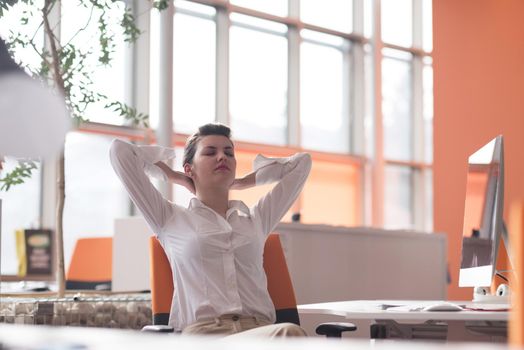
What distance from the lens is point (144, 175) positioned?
3.29m

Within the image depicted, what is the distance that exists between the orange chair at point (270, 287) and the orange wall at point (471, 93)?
11.8ft

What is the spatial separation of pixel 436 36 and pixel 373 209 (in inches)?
188

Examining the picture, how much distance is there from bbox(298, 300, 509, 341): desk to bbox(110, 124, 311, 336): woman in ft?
0.72

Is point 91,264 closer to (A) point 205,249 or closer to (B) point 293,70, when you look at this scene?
(A) point 205,249

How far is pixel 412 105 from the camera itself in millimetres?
12531

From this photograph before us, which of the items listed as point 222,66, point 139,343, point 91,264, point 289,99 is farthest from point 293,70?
point 139,343

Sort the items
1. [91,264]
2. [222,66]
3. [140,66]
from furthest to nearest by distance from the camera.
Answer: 1. [222,66]
2. [140,66]
3. [91,264]

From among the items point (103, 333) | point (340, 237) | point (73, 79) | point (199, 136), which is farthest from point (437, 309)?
point (340, 237)

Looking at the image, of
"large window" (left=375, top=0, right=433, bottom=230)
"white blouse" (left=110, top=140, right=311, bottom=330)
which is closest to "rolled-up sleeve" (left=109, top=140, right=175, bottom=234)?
"white blouse" (left=110, top=140, right=311, bottom=330)

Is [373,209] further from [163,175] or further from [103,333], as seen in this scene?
[103,333]

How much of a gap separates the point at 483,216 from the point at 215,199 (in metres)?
0.88

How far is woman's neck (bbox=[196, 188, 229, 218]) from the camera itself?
3227 millimetres

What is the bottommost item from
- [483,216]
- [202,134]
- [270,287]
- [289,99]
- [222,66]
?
[270,287]

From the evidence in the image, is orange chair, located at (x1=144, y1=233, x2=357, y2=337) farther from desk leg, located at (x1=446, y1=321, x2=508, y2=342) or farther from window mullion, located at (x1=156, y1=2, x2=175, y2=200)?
window mullion, located at (x1=156, y1=2, x2=175, y2=200)
